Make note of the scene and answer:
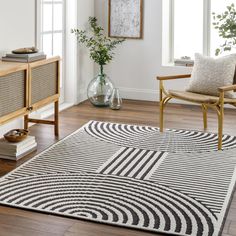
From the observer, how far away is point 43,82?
180 inches

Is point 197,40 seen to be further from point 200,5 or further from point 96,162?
point 96,162

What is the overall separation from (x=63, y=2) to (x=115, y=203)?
334 centimetres

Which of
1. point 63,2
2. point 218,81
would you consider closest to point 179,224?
point 218,81

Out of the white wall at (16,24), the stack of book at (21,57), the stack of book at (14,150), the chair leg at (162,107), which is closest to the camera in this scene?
the stack of book at (14,150)

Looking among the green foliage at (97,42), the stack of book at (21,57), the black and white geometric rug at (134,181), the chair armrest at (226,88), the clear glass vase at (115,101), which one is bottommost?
the black and white geometric rug at (134,181)

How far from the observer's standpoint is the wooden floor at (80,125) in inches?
116

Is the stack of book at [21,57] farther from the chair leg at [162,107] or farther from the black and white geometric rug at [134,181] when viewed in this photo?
the chair leg at [162,107]

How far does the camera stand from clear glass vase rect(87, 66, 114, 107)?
617cm

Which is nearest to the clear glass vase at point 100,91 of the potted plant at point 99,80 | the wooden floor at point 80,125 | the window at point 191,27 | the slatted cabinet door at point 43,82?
the potted plant at point 99,80

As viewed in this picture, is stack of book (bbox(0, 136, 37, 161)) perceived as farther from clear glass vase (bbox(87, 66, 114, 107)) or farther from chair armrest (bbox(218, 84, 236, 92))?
clear glass vase (bbox(87, 66, 114, 107))

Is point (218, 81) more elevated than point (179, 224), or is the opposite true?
point (218, 81)

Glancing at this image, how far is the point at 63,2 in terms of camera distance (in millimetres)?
6031

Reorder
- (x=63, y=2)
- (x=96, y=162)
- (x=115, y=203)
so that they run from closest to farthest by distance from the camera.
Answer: (x=115, y=203) → (x=96, y=162) → (x=63, y=2)

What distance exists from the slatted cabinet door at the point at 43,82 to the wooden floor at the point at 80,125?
38cm
